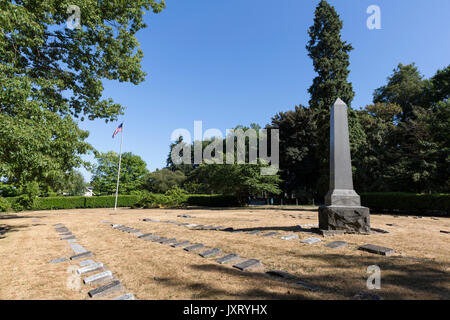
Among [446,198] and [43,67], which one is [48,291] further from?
[446,198]

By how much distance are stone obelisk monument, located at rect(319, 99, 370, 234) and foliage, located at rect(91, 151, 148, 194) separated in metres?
34.5

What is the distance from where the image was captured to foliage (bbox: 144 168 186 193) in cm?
3994

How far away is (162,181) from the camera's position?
133ft

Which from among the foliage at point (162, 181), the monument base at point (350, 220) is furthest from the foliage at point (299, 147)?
the monument base at point (350, 220)

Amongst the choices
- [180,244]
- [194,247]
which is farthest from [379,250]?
[180,244]

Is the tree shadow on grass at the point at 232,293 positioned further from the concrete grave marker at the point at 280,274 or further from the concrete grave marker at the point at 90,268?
the concrete grave marker at the point at 90,268

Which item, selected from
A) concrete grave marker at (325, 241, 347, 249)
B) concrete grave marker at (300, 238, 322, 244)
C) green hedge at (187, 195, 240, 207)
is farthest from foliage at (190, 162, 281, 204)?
concrete grave marker at (325, 241, 347, 249)

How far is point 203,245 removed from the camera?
18.2ft

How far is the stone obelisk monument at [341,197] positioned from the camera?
6.44 metres

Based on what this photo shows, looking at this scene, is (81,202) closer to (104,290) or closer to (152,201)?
(152,201)

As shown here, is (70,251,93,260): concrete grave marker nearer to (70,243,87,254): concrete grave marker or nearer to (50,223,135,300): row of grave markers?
(50,223,135,300): row of grave markers

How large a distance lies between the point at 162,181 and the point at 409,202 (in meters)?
34.6

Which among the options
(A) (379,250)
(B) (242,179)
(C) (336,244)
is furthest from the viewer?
(B) (242,179)

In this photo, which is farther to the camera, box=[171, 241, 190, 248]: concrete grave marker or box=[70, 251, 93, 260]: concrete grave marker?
box=[171, 241, 190, 248]: concrete grave marker
